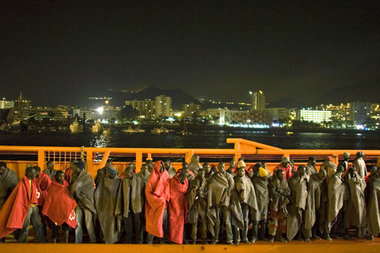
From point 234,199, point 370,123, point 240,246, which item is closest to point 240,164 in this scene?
point 234,199

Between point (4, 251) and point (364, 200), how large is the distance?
5.98 meters

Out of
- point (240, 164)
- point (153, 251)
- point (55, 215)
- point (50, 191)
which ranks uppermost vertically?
point (240, 164)

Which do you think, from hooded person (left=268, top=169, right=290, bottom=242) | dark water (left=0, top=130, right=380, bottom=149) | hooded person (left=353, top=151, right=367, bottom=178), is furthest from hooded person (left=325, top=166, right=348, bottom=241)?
dark water (left=0, top=130, right=380, bottom=149)

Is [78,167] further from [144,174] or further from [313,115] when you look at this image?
[313,115]

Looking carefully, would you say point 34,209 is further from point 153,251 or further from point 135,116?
point 135,116

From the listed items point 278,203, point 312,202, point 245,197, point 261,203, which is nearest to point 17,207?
point 245,197

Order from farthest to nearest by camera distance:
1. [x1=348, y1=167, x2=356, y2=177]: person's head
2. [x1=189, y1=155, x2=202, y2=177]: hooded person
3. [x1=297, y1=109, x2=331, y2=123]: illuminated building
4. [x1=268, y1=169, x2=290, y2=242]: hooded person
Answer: [x1=297, y1=109, x2=331, y2=123]: illuminated building → [x1=189, y1=155, x2=202, y2=177]: hooded person → [x1=348, y1=167, x2=356, y2=177]: person's head → [x1=268, y1=169, x2=290, y2=242]: hooded person

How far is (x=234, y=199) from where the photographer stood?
16.4ft

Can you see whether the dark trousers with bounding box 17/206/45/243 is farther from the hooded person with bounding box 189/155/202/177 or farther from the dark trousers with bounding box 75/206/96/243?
the hooded person with bounding box 189/155/202/177

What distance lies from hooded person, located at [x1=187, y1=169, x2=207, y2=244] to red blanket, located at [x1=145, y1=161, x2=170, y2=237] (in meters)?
0.40

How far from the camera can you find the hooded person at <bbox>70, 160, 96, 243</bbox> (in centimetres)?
485

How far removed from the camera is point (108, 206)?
4926 millimetres

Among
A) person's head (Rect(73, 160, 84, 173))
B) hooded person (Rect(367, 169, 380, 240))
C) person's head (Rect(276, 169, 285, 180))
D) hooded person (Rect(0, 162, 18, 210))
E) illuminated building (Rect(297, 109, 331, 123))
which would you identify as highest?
illuminated building (Rect(297, 109, 331, 123))

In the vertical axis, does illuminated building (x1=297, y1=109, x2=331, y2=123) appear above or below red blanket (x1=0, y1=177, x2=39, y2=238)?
above
